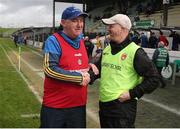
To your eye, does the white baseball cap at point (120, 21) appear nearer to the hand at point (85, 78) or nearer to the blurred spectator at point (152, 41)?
the hand at point (85, 78)

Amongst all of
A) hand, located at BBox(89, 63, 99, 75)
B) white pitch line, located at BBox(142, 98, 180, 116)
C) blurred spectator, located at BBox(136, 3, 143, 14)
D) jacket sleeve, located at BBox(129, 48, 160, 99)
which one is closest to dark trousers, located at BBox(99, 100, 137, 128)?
jacket sleeve, located at BBox(129, 48, 160, 99)

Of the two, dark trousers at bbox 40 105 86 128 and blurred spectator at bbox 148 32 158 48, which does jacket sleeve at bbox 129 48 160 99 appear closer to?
dark trousers at bbox 40 105 86 128

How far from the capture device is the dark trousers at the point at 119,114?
4879 mm

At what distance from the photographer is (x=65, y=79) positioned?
4.72 meters

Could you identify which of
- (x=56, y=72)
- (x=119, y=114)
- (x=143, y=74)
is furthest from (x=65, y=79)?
(x=143, y=74)

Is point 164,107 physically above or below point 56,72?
below

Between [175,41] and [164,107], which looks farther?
[175,41]

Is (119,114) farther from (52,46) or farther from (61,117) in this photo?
(52,46)

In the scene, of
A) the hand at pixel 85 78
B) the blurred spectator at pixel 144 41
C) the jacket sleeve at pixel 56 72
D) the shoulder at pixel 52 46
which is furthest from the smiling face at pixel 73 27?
the blurred spectator at pixel 144 41

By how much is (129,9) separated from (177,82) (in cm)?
4013

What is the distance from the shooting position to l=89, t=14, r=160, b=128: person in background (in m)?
4.87

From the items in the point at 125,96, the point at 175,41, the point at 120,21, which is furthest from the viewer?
the point at 175,41

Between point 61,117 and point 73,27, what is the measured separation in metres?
0.93

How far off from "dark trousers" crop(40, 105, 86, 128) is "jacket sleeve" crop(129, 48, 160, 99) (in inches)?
23.8
